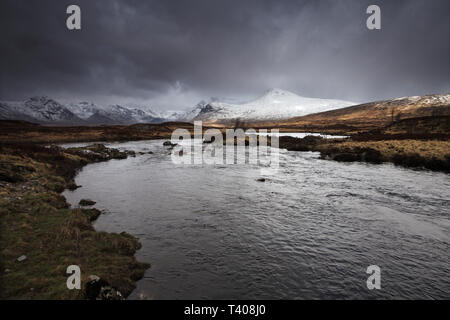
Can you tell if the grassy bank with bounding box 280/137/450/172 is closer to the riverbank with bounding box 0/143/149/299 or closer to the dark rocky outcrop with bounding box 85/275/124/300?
the riverbank with bounding box 0/143/149/299

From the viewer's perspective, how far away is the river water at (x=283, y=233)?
956cm

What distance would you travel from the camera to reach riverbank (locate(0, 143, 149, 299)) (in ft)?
26.9

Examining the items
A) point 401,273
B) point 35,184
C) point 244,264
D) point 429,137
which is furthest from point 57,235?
point 429,137

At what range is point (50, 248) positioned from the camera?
1062 centimetres

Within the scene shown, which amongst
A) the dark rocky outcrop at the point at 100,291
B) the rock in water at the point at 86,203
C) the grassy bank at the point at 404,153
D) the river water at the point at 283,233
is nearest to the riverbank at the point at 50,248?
the dark rocky outcrop at the point at 100,291

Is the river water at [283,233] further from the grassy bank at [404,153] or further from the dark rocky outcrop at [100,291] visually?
the grassy bank at [404,153]

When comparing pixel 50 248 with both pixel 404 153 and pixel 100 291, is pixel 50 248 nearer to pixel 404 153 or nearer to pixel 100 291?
pixel 100 291

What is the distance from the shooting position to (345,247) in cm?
1270

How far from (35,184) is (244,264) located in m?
19.3

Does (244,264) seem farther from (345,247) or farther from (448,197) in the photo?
(448,197)

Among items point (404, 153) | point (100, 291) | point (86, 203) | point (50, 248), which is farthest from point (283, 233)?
point (404, 153)

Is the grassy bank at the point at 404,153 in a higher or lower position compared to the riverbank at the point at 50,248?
higher

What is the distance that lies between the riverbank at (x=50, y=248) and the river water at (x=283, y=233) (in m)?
1.00
